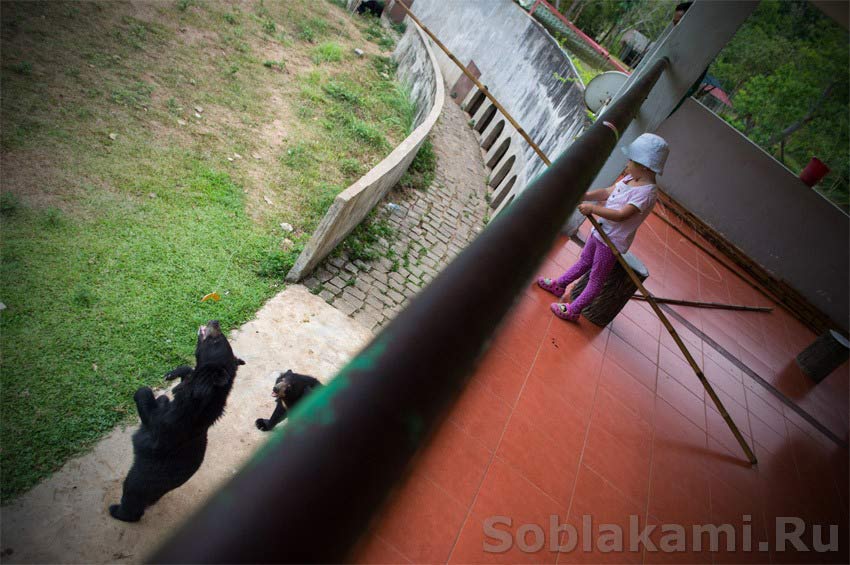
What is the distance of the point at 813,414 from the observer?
6539 mm

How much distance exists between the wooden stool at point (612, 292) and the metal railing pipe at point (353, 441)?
→ 4.89 meters

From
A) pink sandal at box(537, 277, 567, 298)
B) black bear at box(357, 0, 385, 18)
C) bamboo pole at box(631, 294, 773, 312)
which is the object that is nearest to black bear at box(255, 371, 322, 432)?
pink sandal at box(537, 277, 567, 298)

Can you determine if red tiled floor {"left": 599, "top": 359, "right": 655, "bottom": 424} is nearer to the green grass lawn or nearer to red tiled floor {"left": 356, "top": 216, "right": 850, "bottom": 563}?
red tiled floor {"left": 356, "top": 216, "right": 850, "bottom": 563}

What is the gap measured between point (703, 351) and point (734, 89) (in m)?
18.8

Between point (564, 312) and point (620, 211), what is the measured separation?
4.39 ft

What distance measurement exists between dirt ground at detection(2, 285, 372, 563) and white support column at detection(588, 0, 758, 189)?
4896mm

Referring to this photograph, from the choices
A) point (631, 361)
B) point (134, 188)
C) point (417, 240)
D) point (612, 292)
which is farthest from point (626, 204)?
point (134, 188)

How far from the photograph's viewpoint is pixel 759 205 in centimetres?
1016

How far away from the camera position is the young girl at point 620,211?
4438 millimetres

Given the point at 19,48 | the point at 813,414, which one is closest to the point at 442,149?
the point at 19,48

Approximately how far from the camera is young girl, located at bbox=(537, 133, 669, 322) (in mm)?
4438

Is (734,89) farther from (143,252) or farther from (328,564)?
(328,564)

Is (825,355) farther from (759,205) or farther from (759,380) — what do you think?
(759,205)

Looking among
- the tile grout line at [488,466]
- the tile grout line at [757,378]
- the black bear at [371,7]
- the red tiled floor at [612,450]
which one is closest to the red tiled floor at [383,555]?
the red tiled floor at [612,450]
